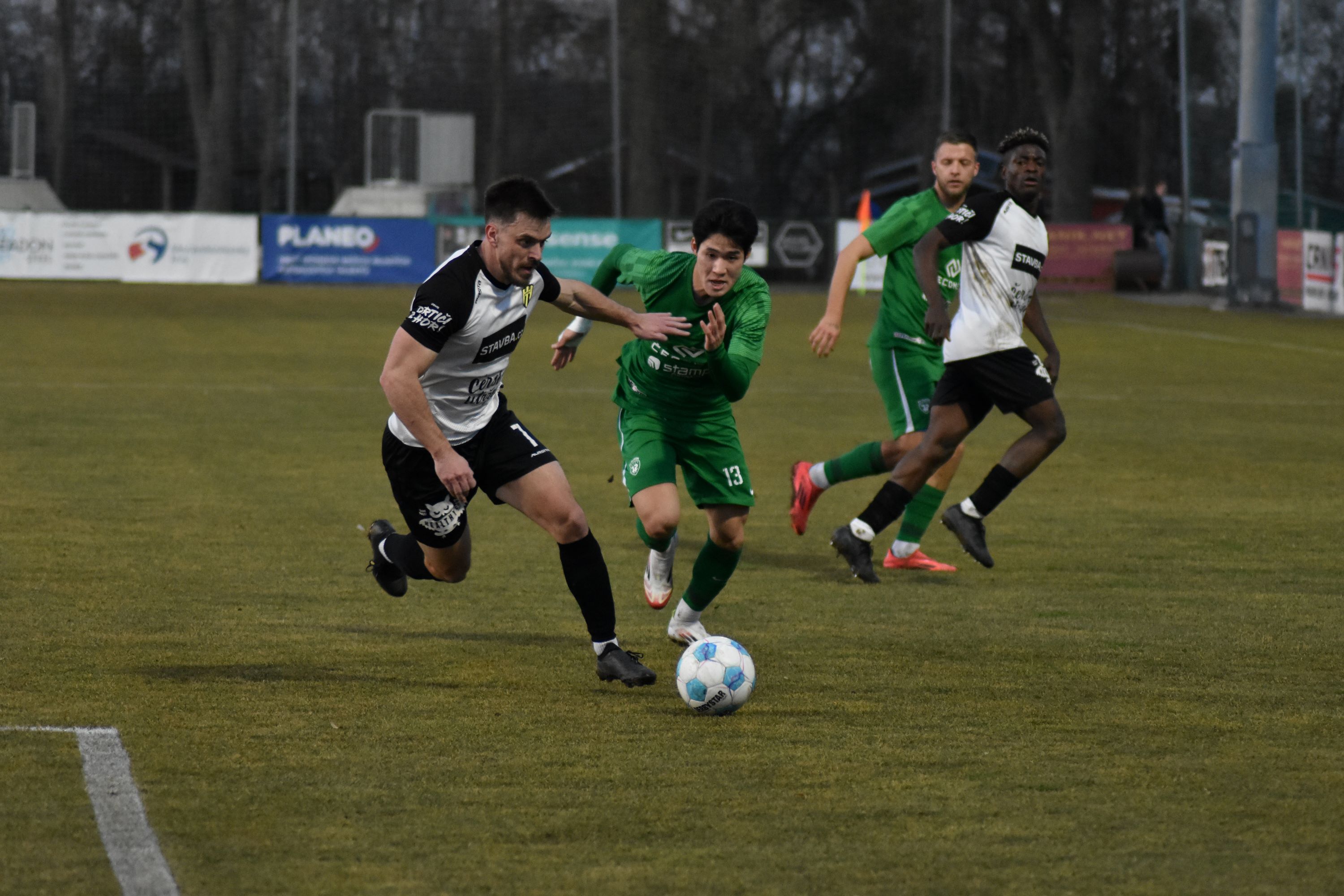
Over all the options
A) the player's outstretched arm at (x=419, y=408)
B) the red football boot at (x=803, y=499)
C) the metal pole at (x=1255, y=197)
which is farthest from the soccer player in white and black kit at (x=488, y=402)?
the metal pole at (x=1255, y=197)

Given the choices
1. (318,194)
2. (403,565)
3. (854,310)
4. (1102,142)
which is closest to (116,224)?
(318,194)

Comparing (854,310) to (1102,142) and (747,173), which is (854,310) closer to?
(747,173)

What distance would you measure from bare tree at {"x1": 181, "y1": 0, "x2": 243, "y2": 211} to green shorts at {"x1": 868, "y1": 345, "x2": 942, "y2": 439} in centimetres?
3313

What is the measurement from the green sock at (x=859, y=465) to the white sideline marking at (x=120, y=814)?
456 centimetres

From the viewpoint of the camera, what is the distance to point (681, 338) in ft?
21.8

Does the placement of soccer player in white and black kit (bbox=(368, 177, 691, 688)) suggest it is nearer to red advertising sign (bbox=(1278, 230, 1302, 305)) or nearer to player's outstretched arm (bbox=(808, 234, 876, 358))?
player's outstretched arm (bbox=(808, 234, 876, 358))

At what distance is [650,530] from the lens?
264 inches

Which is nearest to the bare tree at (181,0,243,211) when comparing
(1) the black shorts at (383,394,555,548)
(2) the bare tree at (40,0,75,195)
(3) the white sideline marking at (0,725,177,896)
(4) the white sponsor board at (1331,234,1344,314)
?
(2) the bare tree at (40,0,75,195)

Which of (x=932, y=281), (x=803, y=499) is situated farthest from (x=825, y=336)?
(x=803, y=499)

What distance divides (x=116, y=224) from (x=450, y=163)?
9706 mm

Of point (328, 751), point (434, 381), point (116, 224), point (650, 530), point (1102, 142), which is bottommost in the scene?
point (328, 751)

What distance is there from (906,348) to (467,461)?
11.2 ft

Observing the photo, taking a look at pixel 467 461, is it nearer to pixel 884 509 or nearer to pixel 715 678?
pixel 715 678

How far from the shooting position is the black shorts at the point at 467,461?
604cm
